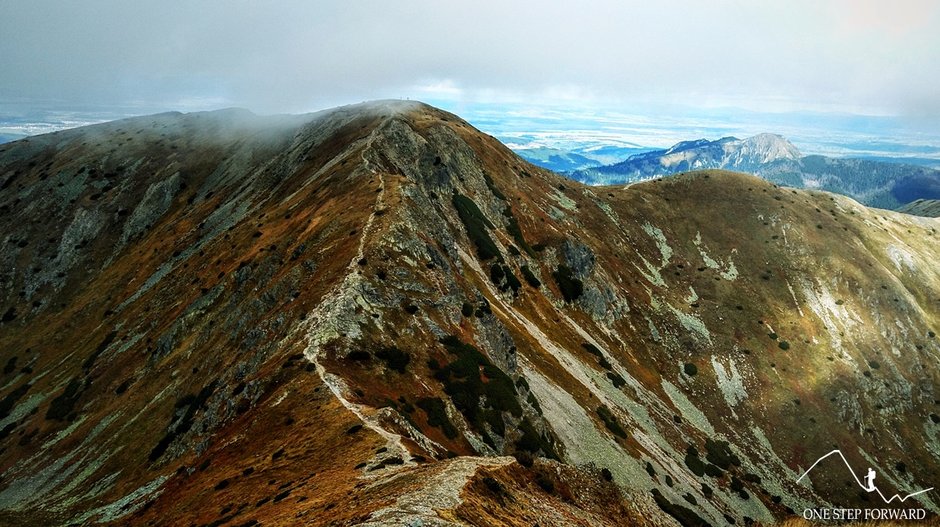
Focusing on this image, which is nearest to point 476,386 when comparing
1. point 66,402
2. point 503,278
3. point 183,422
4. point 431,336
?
point 431,336

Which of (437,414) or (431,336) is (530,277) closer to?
(431,336)

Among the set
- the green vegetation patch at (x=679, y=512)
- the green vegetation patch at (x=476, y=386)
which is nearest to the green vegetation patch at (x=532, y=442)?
the green vegetation patch at (x=476, y=386)

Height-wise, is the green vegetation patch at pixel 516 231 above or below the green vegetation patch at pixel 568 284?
above

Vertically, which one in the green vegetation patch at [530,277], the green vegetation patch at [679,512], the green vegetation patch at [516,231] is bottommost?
the green vegetation patch at [679,512]

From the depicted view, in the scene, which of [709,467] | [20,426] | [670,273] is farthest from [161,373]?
[670,273]

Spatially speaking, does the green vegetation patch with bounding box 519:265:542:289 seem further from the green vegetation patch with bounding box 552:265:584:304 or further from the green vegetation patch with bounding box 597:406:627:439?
the green vegetation patch with bounding box 597:406:627:439

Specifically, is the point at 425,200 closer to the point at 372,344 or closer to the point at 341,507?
the point at 372,344

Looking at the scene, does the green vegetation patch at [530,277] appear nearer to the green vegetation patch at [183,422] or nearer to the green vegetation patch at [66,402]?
the green vegetation patch at [183,422]

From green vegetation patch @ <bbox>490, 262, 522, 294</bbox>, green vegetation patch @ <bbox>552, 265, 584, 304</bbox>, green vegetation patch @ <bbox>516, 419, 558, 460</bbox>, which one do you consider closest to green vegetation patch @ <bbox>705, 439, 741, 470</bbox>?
green vegetation patch @ <bbox>552, 265, 584, 304</bbox>
